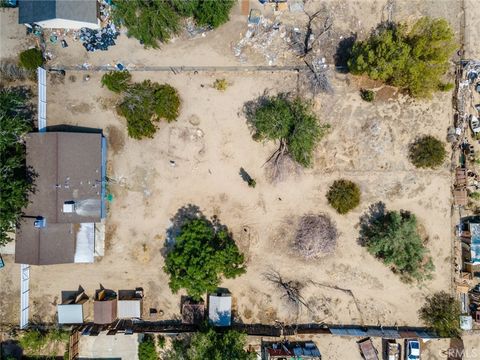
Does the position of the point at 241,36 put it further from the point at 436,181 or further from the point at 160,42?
the point at 436,181

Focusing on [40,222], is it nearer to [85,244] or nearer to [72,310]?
[85,244]

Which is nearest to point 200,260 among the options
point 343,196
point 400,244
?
point 343,196

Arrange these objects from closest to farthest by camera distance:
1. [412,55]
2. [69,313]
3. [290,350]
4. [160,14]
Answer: [412,55]
[160,14]
[69,313]
[290,350]

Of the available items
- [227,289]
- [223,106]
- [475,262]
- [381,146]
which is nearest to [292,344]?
[227,289]

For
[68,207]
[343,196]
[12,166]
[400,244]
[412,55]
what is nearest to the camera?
[412,55]

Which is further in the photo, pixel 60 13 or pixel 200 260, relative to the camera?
pixel 60 13

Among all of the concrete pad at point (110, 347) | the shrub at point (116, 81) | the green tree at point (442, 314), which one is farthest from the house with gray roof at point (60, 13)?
the green tree at point (442, 314)
